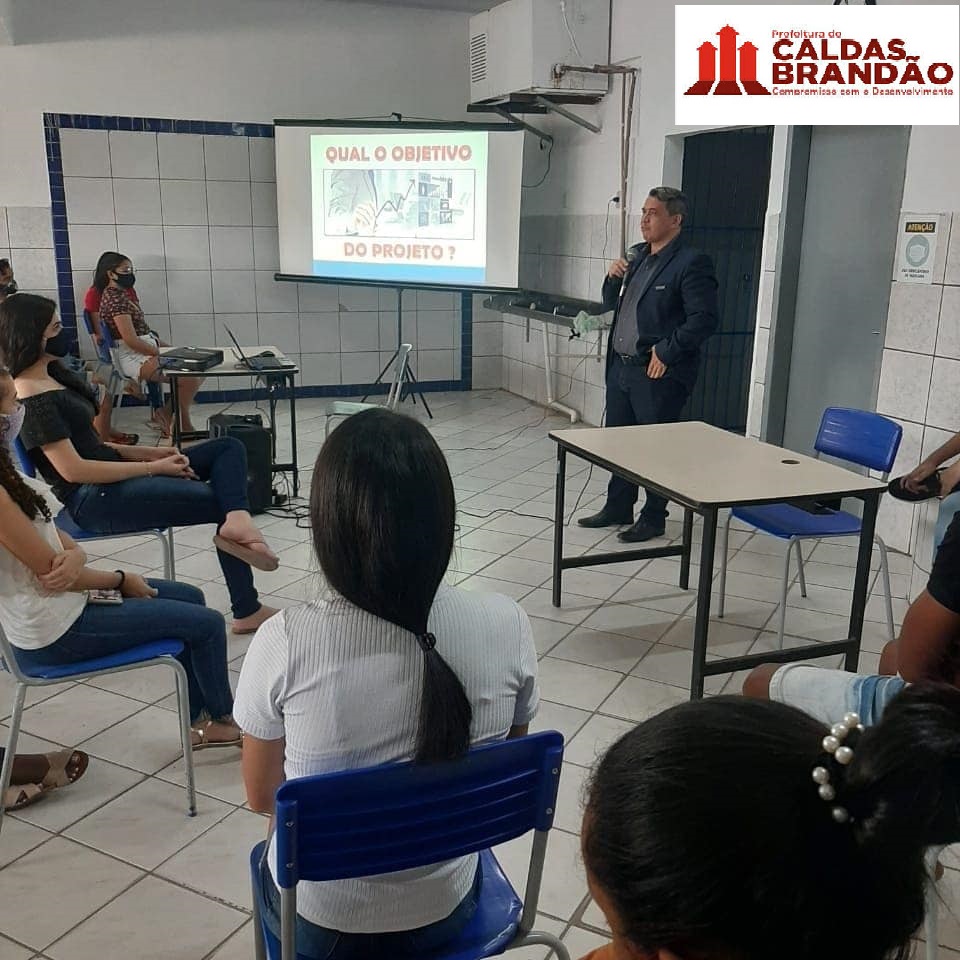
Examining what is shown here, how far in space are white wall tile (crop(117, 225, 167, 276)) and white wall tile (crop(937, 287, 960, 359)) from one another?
5.13m

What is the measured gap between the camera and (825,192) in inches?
170

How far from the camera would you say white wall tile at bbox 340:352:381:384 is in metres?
7.26

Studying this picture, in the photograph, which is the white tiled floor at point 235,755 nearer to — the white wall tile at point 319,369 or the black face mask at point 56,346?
the black face mask at point 56,346

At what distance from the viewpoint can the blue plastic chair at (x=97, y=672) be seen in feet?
6.53

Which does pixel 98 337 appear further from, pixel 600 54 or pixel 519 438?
pixel 600 54

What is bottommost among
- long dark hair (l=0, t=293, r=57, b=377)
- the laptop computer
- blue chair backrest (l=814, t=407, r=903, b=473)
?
blue chair backrest (l=814, t=407, r=903, b=473)

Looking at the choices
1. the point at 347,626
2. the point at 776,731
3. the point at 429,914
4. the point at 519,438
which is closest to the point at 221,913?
the point at 429,914

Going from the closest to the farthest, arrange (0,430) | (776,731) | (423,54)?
1. (776,731)
2. (0,430)
3. (423,54)

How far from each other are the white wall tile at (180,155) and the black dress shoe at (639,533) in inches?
173

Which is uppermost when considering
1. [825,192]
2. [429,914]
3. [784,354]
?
[825,192]

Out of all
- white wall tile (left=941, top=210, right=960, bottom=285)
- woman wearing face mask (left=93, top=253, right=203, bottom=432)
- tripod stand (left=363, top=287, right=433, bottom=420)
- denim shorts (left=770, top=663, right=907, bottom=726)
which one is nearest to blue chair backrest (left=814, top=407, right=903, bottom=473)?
white wall tile (left=941, top=210, right=960, bottom=285)

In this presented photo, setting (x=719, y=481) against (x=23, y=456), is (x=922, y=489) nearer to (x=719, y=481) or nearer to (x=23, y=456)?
(x=719, y=481)

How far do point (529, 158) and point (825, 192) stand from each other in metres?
3.10

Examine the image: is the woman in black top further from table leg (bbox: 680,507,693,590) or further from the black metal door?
the black metal door
